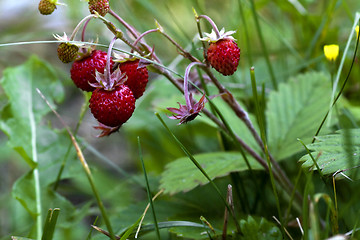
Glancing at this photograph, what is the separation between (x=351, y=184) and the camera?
111 centimetres

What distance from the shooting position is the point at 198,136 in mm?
1795

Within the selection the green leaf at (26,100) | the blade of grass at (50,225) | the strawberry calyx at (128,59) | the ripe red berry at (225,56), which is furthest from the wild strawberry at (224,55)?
the green leaf at (26,100)

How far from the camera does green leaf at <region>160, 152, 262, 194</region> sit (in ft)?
3.73

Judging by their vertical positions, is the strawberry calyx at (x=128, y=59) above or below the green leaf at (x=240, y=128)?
above

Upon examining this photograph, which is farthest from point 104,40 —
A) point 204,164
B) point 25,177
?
point 204,164

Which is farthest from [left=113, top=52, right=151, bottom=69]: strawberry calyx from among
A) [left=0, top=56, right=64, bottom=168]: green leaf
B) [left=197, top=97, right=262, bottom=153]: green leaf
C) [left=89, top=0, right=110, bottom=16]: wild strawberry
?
[left=0, top=56, right=64, bottom=168]: green leaf

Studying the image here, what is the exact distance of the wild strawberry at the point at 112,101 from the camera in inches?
32.8

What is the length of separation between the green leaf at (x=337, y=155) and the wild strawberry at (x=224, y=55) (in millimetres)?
253

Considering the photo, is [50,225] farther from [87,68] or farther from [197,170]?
[197,170]

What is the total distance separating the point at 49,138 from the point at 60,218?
0.34 meters

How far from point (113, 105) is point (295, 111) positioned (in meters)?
0.81

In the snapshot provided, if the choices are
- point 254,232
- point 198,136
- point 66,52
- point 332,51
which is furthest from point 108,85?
point 198,136

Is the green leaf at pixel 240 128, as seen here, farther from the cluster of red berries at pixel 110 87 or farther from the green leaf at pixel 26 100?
the green leaf at pixel 26 100

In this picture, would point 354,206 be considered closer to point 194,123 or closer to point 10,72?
point 194,123
